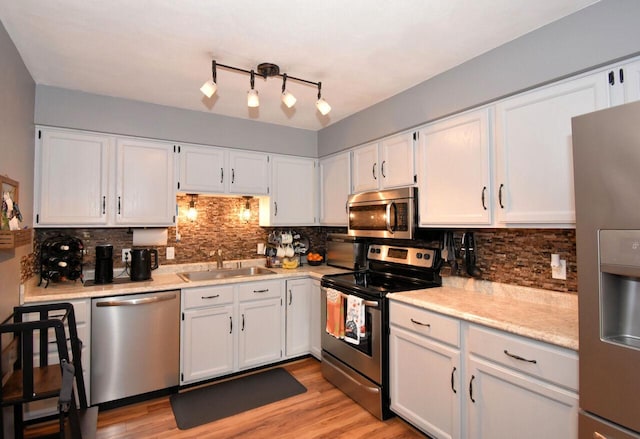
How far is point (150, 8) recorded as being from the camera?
1.65 meters

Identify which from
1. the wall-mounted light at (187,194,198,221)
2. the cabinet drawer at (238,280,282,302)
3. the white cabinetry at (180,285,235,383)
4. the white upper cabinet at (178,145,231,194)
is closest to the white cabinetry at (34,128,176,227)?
the white upper cabinet at (178,145,231,194)

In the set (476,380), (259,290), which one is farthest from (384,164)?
(476,380)

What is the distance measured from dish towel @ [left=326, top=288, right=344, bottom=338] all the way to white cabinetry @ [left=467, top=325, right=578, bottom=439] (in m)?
1.06

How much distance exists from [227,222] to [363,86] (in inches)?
78.1

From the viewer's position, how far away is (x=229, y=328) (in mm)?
2963

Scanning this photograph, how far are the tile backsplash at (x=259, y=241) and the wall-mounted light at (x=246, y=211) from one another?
0.10ft

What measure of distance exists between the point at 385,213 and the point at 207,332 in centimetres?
180

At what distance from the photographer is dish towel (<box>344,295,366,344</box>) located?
97.7 inches

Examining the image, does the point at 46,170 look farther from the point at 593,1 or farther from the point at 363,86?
the point at 593,1

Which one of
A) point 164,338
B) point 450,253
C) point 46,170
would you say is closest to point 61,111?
point 46,170

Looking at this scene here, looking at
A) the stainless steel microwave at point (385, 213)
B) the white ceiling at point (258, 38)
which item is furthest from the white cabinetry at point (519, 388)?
the white ceiling at point (258, 38)

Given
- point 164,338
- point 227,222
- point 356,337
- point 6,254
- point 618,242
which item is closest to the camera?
point 618,242

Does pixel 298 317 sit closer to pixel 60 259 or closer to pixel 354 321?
pixel 354 321

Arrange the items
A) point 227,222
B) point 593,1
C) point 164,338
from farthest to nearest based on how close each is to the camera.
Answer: point 227,222 < point 164,338 < point 593,1
